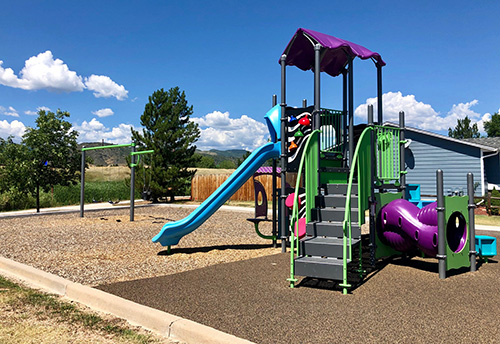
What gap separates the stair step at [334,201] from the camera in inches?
243

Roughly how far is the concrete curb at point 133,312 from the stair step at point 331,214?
303 cm

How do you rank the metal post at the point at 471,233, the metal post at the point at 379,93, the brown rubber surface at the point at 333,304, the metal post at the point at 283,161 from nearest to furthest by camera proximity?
1. the brown rubber surface at the point at 333,304
2. the metal post at the point at 471,233
3. the metal post at the point at 283,161
4. the metal post at the point at 379,93

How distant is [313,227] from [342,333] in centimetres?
243

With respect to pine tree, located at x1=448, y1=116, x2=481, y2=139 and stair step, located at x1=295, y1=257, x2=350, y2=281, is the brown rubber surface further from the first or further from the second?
pine tree, located at x1=448, y1=116, x2=481, y2=139

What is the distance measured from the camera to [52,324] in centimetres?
404

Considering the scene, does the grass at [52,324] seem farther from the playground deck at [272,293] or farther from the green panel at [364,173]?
the green panel at [364,173]

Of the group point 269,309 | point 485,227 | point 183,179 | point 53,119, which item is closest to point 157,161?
point 183,179

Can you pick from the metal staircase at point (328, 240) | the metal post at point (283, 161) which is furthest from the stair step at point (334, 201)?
the metal post at point (283, 161)

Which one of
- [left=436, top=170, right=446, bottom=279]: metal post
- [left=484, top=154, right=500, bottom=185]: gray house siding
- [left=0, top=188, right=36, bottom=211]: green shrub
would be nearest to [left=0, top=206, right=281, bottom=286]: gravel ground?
[left=436, top=170, right=446, bottom=279]: metal post

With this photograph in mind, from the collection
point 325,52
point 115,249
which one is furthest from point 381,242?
point 115,249

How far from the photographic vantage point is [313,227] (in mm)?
5973

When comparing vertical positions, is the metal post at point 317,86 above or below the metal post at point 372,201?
above

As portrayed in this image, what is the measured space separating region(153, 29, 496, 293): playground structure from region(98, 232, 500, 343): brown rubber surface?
360mm

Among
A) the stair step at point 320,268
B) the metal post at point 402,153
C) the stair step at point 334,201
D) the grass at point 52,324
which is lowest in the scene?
the grass at point 52,324
